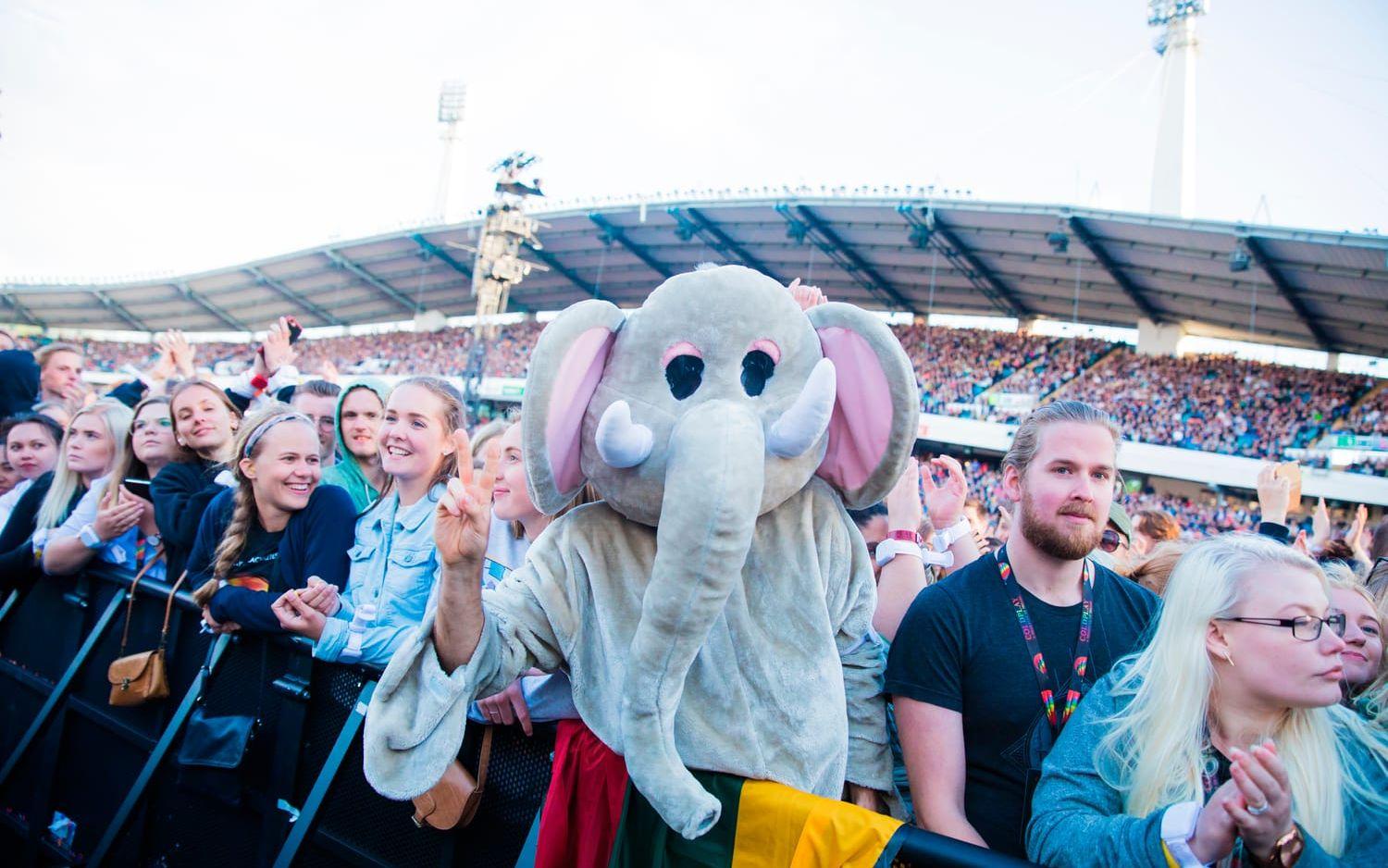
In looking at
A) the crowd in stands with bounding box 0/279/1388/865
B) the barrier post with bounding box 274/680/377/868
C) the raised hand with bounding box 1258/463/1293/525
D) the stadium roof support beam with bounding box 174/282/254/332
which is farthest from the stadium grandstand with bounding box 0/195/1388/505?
the barrier post with bounding box 274/680/377/868

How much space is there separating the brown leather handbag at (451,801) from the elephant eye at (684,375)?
1020 mm

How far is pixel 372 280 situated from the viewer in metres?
27.6

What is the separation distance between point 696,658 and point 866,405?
2.06ft

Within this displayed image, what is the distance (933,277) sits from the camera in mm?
19922

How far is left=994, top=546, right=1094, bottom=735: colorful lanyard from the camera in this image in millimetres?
1758

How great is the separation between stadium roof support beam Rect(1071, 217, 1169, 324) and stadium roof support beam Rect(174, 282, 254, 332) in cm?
3088

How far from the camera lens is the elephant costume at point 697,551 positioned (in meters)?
1.39

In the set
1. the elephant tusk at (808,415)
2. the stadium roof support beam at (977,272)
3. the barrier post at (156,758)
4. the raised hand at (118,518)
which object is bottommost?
the barrier post at (156,758)

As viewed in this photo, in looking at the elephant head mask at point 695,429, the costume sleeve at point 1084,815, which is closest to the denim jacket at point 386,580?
the elephant head mask at point 695,429

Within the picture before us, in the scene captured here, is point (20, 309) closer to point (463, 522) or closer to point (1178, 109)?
point (463, 522)

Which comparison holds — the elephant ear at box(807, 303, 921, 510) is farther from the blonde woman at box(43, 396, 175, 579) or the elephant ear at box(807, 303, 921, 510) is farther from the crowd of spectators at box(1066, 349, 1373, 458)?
the crowd of spectators at box(1066, 349, 1373, 458)

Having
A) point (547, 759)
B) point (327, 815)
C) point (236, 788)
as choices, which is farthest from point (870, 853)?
point (236, 788)

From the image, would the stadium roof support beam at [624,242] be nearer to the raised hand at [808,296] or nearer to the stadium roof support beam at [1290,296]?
the stadium roof support beam at [1290,296]

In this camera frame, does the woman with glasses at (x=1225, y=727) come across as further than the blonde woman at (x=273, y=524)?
No
